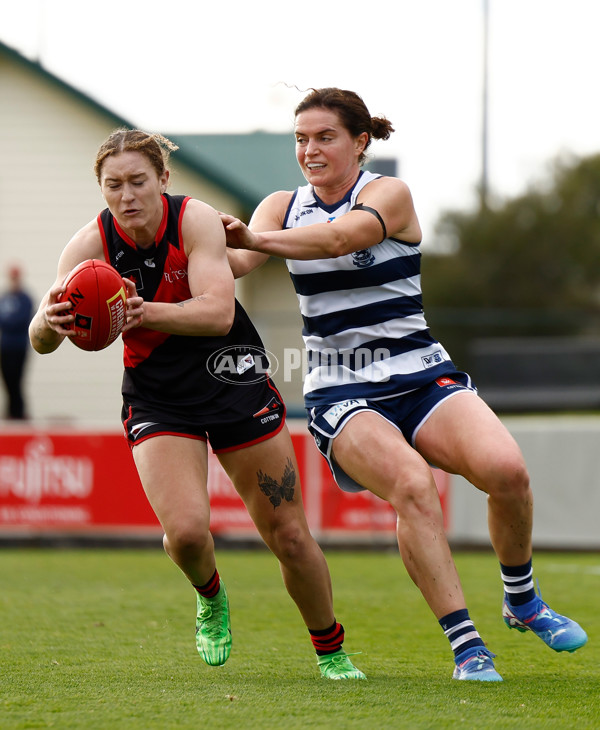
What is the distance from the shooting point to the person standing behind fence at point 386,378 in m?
4.00

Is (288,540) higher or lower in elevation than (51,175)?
lower

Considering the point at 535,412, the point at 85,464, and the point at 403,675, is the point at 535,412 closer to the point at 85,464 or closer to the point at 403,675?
the point at 85,464

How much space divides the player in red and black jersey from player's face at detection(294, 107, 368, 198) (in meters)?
0.47

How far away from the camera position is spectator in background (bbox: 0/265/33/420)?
12.8m

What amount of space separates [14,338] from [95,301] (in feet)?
31.2

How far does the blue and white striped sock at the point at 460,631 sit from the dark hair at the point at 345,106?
6.35 ft

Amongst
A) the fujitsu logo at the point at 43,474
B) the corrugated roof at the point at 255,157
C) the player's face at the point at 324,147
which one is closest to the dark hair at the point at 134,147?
the player's face at the point at 324,147

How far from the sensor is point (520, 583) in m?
4.34

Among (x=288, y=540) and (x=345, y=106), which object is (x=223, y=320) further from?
(x=345, y=106)

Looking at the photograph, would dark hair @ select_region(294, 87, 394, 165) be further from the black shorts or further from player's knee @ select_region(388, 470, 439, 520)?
player's knee @ select_region(388, 470, 439, 520)

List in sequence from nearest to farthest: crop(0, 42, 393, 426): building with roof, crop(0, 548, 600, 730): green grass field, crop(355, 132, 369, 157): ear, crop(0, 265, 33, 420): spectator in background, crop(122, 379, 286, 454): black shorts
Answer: crop(0, 548, 600, 730): green grass field < crop(122, 379, 286, 454): black shorts < crop(355, 132, 369, 157): ear < crop(0, 265, 33, 420): spectator in background < crop(0, 42, 393, 426): building with roof

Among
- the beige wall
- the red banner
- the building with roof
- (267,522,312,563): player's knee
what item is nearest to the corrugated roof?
the building with roof

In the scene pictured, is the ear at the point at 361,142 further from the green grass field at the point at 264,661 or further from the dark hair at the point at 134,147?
the green grass field at the point at 264,661

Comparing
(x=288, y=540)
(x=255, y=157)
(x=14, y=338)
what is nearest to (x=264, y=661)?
(x=288, y=540)
